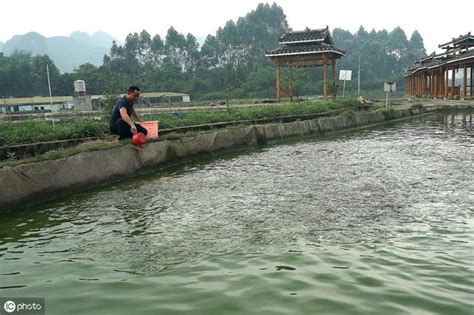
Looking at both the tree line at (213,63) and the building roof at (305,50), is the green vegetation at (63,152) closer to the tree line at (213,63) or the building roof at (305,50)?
the building roof at (305,50)

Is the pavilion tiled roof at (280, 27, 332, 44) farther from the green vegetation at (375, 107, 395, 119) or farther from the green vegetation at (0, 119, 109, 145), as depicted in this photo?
the green vegetation at (0, 119, 109, 145)

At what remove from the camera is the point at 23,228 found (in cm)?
632

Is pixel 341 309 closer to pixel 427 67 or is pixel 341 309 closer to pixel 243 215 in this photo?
pixel 243 215

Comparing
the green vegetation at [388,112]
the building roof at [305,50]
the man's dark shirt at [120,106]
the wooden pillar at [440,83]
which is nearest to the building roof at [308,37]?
the building roof at [305,50]

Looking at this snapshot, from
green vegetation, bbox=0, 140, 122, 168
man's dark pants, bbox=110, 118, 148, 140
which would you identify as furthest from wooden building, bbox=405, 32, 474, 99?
green vegetation, bbox=0, 140, 122, 168

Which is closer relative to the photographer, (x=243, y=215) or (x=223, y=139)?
(x=243, y=215)

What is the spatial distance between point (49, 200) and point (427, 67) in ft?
129

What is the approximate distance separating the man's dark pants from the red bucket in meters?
0.33

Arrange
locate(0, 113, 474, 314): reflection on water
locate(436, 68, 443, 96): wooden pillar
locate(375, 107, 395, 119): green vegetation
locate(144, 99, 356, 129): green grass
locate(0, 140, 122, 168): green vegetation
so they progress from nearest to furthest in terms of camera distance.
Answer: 1. locate(0, 113, 474, 314): reflection on water
2. locate(0, 140, 122, 168): green vegetation
3. locate(144, 99, 356, 129): green grass
4. locate(375, 107, 395, 119): green vegetation
5. locate(436, 68, 443, 96): wooden pillar

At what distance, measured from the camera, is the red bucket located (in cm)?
1018

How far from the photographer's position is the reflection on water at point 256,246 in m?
3.89

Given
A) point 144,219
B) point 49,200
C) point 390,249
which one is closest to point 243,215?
point 144,219

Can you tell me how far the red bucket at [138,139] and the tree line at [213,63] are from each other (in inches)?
1828

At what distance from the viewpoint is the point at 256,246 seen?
5.12 m
